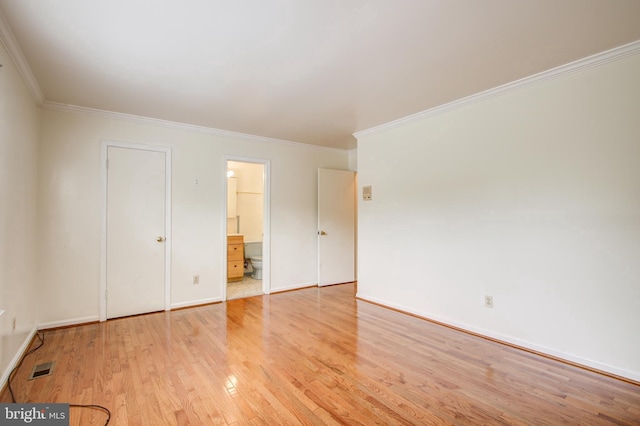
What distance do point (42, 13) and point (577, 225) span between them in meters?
3.95

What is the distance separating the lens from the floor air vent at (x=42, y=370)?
2277 millimetres

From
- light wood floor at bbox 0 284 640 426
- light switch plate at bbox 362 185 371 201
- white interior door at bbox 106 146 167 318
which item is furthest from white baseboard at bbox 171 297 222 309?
light switch plate at bbox 362 185 371 201

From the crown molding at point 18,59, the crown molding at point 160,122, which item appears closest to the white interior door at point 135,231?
the crown molding at point 160,122

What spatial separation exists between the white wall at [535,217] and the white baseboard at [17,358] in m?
3.62

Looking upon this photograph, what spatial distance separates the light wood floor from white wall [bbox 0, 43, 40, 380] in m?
0.32

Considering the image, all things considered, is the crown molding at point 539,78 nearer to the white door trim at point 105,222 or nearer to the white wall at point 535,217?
the white wall at point 535,217

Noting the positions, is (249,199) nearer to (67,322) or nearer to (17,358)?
(67,322)

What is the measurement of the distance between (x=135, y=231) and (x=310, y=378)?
2.75 meters

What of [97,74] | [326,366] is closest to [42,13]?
[97,74]

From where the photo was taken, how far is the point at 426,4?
174 centimetres

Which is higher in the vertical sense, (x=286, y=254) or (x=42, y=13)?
(x=42, y=13)

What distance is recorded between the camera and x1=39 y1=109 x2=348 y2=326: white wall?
325cm

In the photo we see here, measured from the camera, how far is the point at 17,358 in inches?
96.3

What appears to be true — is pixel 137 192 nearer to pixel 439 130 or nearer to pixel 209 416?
pixel 209 416
